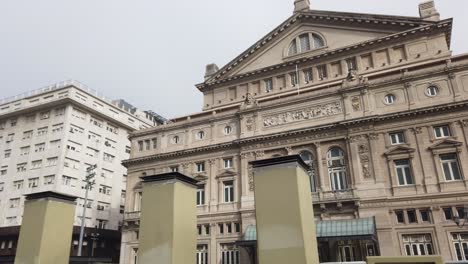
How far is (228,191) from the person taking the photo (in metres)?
35.9

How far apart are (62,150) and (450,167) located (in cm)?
4562

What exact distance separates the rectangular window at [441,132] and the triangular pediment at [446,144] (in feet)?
2.12

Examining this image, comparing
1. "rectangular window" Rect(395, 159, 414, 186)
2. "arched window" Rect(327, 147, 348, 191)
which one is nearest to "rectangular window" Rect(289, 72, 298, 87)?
"arched window" Rect(327, 147, 348, 191)

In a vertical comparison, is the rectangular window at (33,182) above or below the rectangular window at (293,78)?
below

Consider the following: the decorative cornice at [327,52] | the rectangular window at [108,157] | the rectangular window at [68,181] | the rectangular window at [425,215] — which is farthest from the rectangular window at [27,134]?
the rectangular window at [425,215]

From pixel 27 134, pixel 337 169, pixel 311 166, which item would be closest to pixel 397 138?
pixel 337 169

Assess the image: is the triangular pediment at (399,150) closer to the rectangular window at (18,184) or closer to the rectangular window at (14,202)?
the rectangular window at (14,202)

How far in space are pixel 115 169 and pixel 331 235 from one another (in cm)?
4021

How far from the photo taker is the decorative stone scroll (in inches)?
1310

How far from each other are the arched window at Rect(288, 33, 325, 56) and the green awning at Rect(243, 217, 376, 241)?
840 inches

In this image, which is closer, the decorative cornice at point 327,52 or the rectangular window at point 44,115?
the decorative cornice at point 327,52

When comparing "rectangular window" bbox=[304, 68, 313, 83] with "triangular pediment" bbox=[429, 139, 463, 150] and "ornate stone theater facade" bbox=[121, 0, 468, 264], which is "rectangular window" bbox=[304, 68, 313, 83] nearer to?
"ornate stone theater facade" bbox=[121, 0, 468, 264]

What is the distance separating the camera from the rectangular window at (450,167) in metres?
28.0

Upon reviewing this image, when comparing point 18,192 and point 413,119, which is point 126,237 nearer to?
point 18,192
